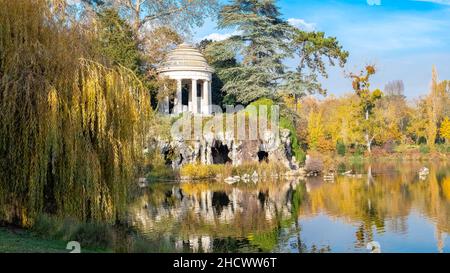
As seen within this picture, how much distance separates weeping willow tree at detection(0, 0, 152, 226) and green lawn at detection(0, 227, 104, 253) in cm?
36

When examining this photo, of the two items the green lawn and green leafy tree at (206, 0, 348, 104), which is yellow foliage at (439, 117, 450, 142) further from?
the green lawn

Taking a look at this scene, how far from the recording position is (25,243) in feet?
24.7

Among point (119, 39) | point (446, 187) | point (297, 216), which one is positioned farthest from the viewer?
point (119, 39)

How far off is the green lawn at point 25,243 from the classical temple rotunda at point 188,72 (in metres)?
21.6

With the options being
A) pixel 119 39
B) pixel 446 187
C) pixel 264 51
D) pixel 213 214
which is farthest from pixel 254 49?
pixel 213 214

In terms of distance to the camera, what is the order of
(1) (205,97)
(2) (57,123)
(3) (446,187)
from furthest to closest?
(1) (205,97)
(3) (446,187)
(2) (57,123)

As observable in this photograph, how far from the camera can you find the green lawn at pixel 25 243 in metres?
7.03

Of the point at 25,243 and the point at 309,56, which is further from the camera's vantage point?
the point at 309,56

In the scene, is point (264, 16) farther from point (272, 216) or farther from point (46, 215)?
point (46, 215)

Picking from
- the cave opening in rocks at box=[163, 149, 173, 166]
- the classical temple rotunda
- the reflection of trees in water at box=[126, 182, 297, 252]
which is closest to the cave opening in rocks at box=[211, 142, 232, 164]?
the classical temple rotunda

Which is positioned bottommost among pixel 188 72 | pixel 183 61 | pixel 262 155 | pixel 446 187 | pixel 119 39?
pixel 446 187

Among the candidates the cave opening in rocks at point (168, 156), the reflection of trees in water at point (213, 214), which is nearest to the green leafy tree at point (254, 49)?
the cave opening in rocks at point (168, 156)

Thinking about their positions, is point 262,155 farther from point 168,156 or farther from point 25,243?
point 25,243

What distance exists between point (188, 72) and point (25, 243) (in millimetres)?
23856
